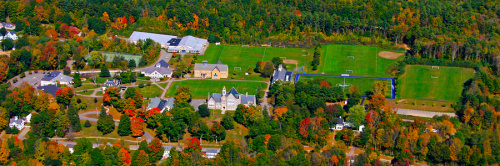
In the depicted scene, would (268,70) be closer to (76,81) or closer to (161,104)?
(161,104)

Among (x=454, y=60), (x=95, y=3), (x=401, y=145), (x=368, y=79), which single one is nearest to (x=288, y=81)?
(x=368, y=79)

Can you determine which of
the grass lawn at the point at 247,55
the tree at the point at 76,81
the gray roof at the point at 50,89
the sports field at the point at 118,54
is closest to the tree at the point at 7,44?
the sports field at the point at 118,54

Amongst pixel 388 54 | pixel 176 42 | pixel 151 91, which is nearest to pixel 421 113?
pixel 388 54

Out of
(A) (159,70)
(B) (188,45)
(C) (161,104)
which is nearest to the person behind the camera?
(C) (161,104)

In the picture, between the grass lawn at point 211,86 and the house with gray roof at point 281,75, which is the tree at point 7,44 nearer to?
the grass lawn at point 211,86

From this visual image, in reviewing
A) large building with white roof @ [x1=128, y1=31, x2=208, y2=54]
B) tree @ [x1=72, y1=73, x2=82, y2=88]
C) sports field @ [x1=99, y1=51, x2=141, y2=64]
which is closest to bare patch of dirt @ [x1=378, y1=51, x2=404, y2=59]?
large building with white roof @ [x1=128, y1=31, x2=208, y2=54]

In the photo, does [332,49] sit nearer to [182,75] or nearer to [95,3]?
[182,75]

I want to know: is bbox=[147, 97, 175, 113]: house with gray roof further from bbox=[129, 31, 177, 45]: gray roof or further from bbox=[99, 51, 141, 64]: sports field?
bbox=[129, 31, 177, 45]: gray roof
